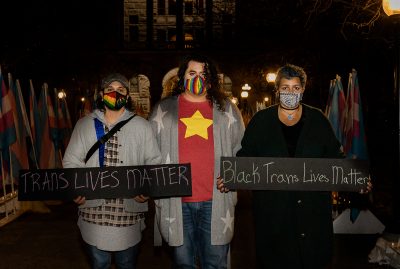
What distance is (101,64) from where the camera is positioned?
1511 inches

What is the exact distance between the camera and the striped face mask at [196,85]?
4.51m

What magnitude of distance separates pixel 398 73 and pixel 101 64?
110 feet

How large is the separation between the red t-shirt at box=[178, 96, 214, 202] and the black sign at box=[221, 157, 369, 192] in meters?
0.26

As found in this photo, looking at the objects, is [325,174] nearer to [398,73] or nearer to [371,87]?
[398,73]

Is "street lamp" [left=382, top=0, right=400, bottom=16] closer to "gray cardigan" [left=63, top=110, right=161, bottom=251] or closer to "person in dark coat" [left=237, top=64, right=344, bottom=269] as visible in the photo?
"person in dark coat" [left=237, top=64, right=344, bottom=269]

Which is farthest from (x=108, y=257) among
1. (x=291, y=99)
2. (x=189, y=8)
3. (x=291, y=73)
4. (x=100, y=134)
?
(x=189, y=8)

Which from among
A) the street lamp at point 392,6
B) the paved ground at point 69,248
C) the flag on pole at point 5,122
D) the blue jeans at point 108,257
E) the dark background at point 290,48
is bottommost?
the paved ground at point 69,248

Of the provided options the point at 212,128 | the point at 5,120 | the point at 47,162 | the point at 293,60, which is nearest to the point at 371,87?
the point at 293,60

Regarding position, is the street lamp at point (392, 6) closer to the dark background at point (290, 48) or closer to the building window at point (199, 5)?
the dark background at point (290, 48)

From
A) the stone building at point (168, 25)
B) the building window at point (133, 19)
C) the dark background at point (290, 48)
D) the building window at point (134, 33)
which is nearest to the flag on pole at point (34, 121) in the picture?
the dark background at point (290, 48)

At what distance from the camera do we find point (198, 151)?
14.7ft

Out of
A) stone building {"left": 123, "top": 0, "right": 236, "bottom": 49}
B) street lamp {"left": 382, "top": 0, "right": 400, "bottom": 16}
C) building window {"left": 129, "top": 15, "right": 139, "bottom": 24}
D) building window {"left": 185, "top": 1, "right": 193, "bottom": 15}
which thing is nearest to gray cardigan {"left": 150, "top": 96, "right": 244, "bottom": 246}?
street lamp {"left": 382, "top": 0, "right": 400, "bottom": 16}

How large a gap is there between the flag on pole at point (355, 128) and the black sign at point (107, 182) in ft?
15.6

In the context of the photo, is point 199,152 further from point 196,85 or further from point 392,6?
point 392,6
